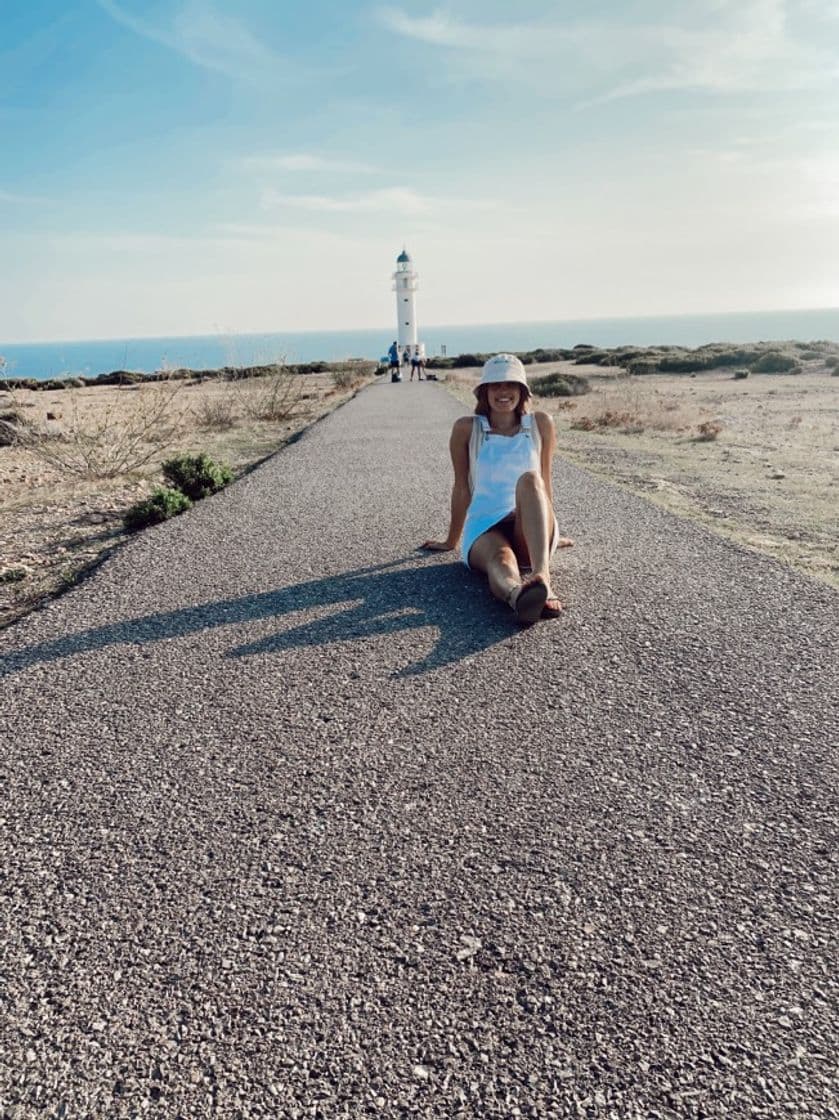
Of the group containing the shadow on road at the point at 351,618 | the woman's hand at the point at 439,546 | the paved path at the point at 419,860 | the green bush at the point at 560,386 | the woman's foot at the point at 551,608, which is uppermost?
the green bush at the point at 560,386

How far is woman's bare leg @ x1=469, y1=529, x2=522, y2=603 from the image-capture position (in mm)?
4242

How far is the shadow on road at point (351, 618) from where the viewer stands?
380 centimetres

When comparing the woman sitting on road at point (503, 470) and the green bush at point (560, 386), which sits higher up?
the green bush at point (560, 386)

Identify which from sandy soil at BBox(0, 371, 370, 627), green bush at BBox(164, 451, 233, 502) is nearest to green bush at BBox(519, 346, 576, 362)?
sandy soil at BBox(0, 371, 370, 627)

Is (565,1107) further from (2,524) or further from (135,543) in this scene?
(2,524)

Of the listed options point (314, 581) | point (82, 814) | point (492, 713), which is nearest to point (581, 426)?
point (314, 581)

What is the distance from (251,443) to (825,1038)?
13.2m

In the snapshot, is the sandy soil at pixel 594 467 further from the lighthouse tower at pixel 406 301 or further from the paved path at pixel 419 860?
the lighthouse tower at pixel 406 301

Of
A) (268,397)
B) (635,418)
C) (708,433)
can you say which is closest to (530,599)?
(708,433)

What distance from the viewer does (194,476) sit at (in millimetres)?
8172

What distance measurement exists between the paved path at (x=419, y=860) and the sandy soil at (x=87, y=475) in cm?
126

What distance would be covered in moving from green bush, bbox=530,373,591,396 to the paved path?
24619mm

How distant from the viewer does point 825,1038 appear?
1.66 meters

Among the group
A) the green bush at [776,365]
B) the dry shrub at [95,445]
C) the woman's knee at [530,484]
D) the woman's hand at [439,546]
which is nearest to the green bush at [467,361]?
the green bush at [776,365]
